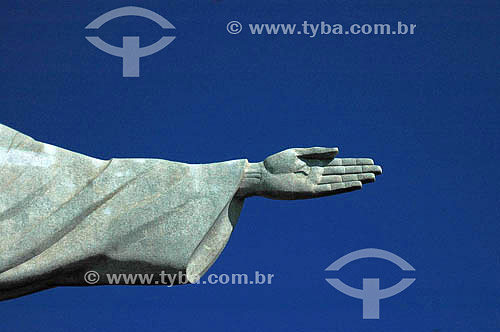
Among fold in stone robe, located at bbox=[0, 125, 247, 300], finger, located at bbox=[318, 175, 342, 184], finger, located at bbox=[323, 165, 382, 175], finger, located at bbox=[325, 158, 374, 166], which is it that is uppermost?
finger, located at bbox=[325, 158, 374, 166]

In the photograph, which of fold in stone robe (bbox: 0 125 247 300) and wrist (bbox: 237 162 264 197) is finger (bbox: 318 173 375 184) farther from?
fold in stone robe (bbox: 0 125 247 300)

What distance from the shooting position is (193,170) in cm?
996

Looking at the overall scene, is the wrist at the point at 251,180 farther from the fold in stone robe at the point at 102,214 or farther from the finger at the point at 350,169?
the finger at the point at 350,169

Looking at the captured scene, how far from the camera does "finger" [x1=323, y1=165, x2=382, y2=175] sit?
9961mm

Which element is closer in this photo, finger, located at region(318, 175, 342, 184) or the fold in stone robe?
the fold in stone robe

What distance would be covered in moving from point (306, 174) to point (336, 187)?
0.29 m

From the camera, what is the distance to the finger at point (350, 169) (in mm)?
9961

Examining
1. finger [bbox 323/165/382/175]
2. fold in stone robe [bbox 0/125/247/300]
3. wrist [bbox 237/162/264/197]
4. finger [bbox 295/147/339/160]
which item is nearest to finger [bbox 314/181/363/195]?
finger [bbox 323/165/382/175]

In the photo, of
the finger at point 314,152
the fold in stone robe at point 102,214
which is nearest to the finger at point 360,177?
the finger at point 314,152

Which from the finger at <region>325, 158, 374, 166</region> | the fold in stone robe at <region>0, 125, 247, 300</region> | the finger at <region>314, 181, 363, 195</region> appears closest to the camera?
the fold in stone robe at <region>0, 125, 247, 300</region>

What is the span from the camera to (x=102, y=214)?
9742 millimetres

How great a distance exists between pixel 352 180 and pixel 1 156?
10.3 feet

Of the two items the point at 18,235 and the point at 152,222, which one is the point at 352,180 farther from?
the point at 18,235

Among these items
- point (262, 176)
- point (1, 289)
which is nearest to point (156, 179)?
point (262, 176)
